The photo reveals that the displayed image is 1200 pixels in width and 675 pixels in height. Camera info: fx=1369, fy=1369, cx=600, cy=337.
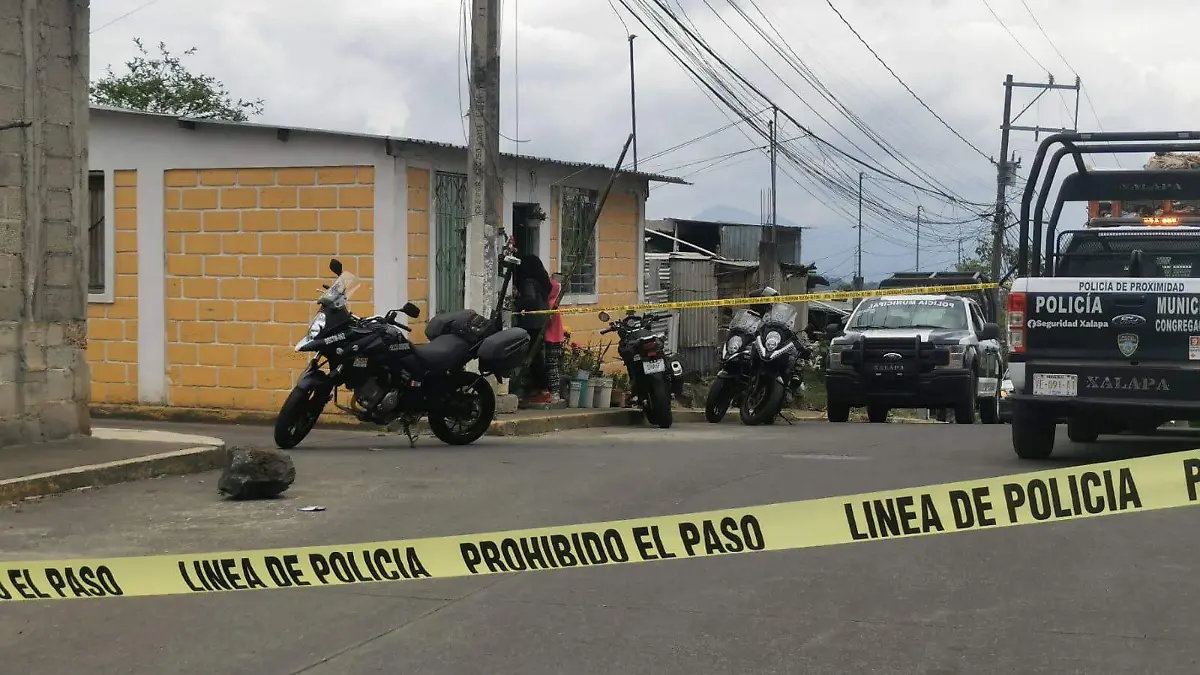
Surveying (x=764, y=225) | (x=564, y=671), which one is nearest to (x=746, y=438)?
(x=564, y=671)

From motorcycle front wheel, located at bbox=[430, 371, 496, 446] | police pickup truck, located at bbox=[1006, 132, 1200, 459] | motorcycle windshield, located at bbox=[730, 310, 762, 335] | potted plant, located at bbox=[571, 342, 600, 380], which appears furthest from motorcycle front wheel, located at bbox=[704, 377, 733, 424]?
police pickup truck, located at bbox=[1006, 132, 1200, 459]

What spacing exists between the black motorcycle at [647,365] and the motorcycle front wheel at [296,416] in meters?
4.09

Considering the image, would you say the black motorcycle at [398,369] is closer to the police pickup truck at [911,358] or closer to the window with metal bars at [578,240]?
the window with metal bars at [578,240]

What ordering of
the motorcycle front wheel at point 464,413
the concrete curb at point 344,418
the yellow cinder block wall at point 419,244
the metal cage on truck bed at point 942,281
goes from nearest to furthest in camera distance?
the motorcycle front wheel at point 464,413, the concrete curb at point 344,418, the yellow cinder block wall at point 419,244, the metal cage on truck bed at point 942,281

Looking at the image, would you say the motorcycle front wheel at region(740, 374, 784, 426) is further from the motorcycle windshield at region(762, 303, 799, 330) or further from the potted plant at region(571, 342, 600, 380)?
the potted plant at region(571, 342, 600, 380)

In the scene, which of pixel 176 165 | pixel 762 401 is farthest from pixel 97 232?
pixel 762 401

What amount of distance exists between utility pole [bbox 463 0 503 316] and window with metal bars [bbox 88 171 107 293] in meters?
4.35

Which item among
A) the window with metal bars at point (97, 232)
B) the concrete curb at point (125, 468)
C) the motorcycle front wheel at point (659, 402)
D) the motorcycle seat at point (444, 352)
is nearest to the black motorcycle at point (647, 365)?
the motorcycle front wheel at point (659, 402)

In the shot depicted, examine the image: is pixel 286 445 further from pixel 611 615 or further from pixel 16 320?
pixel 611 615

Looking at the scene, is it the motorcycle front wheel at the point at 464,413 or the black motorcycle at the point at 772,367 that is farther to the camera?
the black motorcycle at the point at 772,367

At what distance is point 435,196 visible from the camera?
14.8 metres

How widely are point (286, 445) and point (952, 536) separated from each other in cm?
616

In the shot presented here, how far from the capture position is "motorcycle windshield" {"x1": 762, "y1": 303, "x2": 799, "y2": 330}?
51.2 ft

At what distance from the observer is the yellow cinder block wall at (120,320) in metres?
15.1
